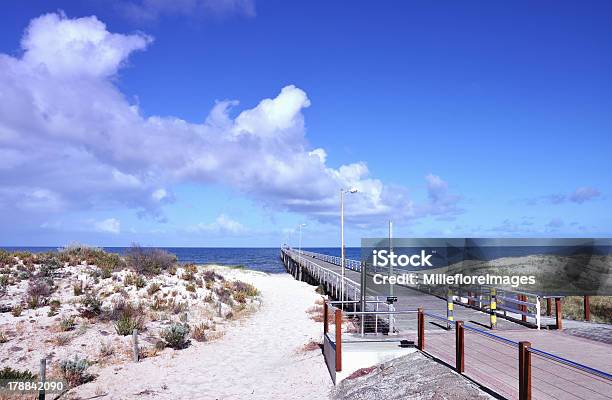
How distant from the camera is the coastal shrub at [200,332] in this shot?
17828 mm

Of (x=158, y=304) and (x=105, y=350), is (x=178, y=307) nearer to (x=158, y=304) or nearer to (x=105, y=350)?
(x=158, y=304)

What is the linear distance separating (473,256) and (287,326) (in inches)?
584

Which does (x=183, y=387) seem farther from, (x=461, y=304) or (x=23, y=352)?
(x=461, y=304)

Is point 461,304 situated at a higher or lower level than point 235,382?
higher

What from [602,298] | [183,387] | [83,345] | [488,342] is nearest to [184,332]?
[83,345]

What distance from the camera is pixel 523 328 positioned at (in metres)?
13.0

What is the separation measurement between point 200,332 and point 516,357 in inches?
487

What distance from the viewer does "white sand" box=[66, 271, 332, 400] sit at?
11.6 meters

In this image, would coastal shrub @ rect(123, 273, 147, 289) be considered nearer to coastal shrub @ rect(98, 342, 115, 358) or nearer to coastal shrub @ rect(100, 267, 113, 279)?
coastal shrub @ rect(100, 267, 113, 279)

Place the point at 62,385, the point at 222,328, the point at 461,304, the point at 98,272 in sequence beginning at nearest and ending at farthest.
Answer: the point at 62,385 → the point at 461,304 → the point at 222,328 → the point at 98,272

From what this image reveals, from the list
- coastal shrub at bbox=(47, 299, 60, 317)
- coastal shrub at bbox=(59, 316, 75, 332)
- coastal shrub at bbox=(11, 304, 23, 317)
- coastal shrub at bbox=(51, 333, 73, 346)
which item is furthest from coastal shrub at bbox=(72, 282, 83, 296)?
coastal shrub at bbox=(51, 333, 73, 346)

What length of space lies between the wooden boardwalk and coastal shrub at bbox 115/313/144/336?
32.4ft

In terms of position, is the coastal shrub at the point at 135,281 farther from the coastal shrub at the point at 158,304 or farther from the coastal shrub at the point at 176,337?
the coastal shrub at the point at 176,337

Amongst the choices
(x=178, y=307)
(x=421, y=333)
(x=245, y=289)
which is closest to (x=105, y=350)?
(x=178, y=307)
